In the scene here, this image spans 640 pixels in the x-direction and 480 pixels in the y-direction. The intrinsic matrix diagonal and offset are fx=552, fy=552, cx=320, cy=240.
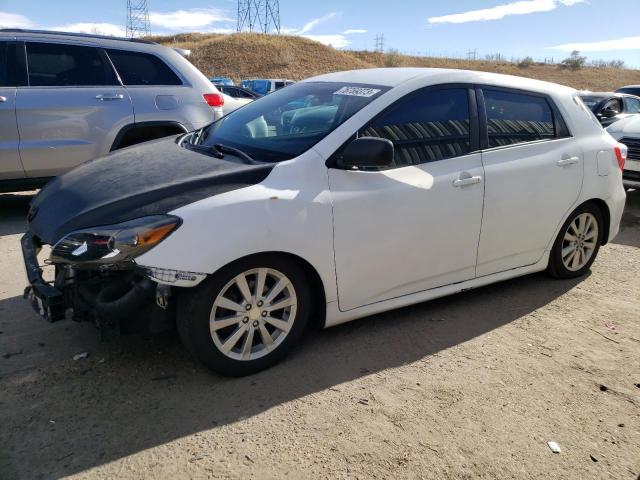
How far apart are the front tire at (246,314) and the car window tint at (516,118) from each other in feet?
6.13

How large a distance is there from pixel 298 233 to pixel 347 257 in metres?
0.39

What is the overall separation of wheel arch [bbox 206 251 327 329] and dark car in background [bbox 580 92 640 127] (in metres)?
7.58

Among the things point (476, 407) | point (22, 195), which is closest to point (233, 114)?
point (476, 407)

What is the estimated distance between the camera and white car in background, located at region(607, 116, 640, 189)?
7727 millimetres

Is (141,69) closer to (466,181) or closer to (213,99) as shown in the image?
(213,99)

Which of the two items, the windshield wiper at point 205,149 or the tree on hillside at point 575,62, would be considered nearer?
the windshield wiper at point 205,149

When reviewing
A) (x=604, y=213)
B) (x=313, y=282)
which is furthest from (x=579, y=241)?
(x=313, y=282)

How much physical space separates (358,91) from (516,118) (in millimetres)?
1302

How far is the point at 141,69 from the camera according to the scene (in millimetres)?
6508

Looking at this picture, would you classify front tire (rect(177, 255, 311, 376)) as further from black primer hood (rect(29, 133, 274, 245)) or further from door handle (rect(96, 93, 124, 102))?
door handle (rect(96, 93, 124, 102))

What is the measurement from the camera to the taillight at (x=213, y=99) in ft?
22.0

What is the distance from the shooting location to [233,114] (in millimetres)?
4344

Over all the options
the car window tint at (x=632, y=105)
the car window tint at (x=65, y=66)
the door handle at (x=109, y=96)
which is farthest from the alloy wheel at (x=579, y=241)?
the car window tint at (x=632, y=105)

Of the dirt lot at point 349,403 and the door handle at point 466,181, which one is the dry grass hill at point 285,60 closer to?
the door handle at point 466,181
